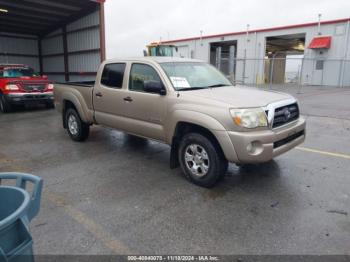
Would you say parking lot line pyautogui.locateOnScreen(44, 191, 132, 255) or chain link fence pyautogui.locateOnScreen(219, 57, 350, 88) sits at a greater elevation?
chain link fence pyautogui.locateOnScreen(219, 57, 350, 88)

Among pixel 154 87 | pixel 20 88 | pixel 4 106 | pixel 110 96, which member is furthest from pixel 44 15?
pixel 154 87

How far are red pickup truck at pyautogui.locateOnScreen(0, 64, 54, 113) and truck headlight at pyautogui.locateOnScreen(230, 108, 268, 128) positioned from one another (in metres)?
9.99

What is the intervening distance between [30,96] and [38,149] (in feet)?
19.8

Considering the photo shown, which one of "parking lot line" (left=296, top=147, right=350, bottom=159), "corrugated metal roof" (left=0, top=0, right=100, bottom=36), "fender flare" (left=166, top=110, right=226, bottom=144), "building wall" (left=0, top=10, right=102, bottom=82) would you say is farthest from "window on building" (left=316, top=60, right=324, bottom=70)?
"fender flare" (left=166, top=110, right=226, bottom=144)

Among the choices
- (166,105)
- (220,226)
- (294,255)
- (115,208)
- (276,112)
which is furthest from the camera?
(166,105)

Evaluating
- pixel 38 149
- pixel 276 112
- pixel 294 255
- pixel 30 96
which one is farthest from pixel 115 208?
pixel 30 96

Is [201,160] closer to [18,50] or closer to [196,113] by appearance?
[196,113]

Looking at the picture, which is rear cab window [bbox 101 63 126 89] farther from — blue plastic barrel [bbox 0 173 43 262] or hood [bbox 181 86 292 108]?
blue plastic barrel [bbox 0 173 43 262]

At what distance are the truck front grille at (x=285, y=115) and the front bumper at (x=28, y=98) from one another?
1020cm

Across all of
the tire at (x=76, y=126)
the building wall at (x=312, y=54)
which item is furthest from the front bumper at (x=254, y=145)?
the building wall at (x=312, y=54)

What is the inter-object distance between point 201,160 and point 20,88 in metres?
9.59

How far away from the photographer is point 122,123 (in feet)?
17.8

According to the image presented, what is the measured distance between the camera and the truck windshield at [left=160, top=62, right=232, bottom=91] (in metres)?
4.70

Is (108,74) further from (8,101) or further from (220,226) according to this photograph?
(8,101)
